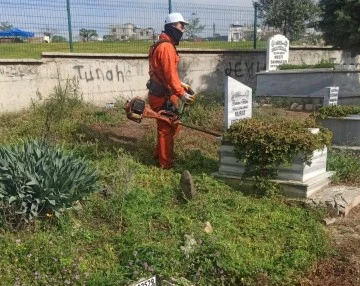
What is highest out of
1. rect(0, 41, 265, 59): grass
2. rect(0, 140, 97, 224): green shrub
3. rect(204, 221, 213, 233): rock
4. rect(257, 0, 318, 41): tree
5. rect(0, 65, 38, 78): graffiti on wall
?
rect(257, 0, 318, 41): tree

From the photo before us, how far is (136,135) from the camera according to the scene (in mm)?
7859

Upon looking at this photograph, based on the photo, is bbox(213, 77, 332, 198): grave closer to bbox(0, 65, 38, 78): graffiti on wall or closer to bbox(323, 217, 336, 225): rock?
bbox(323, 217, 336, 225): rock

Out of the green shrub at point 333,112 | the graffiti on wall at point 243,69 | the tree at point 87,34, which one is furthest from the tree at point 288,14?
the green shrub at point 333,112

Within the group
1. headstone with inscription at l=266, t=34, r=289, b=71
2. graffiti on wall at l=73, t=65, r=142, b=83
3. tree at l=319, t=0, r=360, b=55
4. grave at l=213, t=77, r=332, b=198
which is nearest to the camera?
grave at l=213, t=77, r=332, b=198

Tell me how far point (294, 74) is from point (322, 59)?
13.5ft

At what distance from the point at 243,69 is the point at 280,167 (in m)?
8.73

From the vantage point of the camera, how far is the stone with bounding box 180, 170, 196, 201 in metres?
5.01

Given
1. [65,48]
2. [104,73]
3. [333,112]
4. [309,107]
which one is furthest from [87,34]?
[309,107]

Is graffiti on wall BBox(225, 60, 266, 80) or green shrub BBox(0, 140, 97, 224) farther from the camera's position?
graffiti on wall BBox(225, 60, 266, 80)

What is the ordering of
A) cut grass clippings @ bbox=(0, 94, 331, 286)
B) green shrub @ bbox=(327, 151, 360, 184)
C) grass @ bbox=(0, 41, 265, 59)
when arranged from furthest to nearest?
grass @ bbox=(0, 41, 265, 59)
green shrub @ bbox=(327, 151, 360, 184)
cut grass clippings @ bbox=(0, 94, 331, 286)

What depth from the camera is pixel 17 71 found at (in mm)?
9008

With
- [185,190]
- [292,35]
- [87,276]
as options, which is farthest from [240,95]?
[292,35]

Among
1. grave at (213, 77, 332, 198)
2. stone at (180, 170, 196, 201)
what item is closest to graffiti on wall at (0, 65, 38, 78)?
grave at (213, 77, 332, 198)

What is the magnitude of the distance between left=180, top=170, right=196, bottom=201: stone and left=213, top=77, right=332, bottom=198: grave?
2.98 ft
